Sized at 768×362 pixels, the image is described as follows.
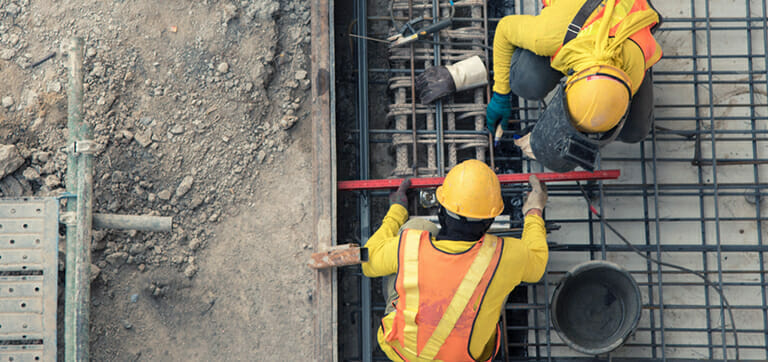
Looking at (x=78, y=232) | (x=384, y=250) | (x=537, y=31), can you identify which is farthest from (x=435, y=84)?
(x=78, y=232)

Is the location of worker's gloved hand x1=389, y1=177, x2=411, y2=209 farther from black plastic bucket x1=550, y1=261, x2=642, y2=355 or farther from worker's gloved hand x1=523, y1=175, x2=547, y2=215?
black plastic bucket x1=550, y1=261, x2=642, y2=355

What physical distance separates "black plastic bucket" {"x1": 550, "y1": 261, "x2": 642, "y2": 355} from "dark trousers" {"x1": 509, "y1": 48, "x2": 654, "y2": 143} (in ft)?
3.10

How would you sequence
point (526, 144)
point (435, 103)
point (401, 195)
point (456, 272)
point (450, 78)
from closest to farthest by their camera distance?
point (456, 272), point (401, 195), point (526, 144), point (450, 78), point (435, 103)

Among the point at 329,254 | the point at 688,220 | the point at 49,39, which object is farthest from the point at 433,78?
the point at 49,39

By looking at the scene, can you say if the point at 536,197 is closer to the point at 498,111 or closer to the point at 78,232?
the point at 498,111

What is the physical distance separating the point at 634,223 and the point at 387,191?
6.13ft

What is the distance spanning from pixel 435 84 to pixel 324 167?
3.23 ft

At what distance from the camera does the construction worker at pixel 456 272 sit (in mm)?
2977

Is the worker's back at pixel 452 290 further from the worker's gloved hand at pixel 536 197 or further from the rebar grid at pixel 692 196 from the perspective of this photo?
the rebar grid at pixel 692 196

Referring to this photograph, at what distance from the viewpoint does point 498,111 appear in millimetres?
3781

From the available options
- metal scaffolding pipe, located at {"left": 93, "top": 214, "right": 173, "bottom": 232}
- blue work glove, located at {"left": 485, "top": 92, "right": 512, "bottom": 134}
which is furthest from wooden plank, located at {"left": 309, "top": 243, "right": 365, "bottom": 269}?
blue work glove, located at {"left": 485, "top": 92, "right": 512, "bottom": 134}

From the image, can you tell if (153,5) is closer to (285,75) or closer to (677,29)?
(285,75)

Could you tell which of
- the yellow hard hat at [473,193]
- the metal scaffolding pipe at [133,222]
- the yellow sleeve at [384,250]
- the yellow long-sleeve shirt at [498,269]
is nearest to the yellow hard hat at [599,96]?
the yellow hard hat at [473,193]

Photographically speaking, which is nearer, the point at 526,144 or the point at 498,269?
the point at 498,269
